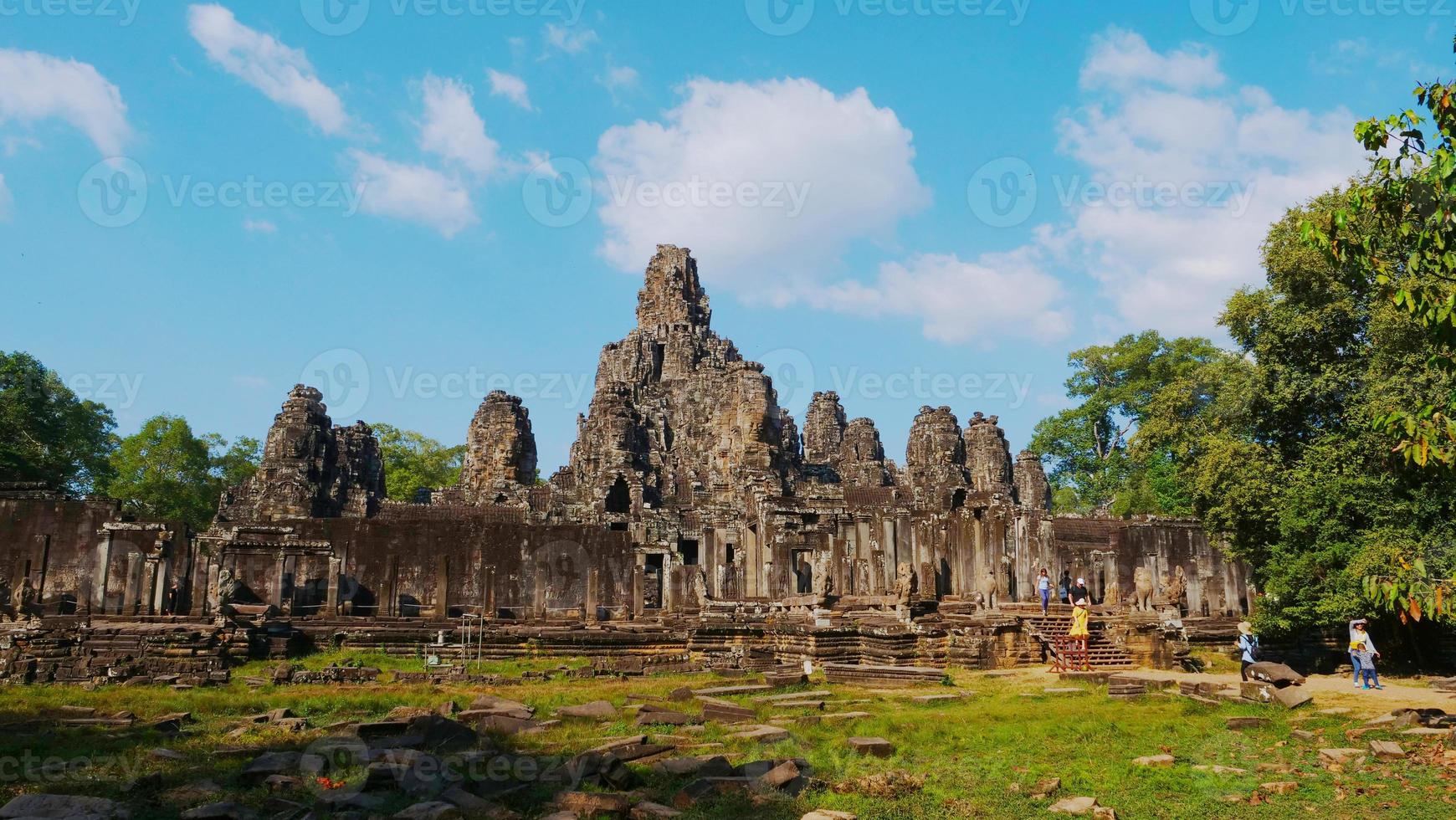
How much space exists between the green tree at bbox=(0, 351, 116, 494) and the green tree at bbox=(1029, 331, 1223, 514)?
48.1 m

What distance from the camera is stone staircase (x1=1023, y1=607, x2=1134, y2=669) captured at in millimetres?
20297

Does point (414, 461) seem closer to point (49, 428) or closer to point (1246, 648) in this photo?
point (49, 428)

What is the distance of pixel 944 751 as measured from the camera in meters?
10.6

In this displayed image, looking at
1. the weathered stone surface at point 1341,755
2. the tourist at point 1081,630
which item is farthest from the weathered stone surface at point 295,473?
the weathered stone surface at point 1341,755

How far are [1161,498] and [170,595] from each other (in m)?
36.4

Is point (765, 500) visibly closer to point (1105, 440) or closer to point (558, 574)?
point (558, 574)

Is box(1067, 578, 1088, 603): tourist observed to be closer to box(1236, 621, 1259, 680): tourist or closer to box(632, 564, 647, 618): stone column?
box(1236, 621, 1259, 680): tourist

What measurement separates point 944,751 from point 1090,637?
11.7 m

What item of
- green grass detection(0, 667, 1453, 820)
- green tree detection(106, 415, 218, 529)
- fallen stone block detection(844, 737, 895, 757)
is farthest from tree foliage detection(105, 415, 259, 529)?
fallen stone block detection(844, 737, 895, 757)

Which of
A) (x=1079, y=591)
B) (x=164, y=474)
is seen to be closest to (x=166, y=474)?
(x=164, y=474)

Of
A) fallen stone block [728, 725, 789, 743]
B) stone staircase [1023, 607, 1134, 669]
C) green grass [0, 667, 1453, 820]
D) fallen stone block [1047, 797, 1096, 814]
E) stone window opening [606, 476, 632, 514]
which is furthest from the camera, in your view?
stone window opening [606, 476, 632, 514]

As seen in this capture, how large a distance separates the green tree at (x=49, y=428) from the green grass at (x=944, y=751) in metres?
36.3

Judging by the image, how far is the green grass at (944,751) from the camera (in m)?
8.27

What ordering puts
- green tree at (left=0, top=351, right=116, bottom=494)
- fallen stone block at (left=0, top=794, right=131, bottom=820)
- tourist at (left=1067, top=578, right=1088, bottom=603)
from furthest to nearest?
green tree at (left=0, top=351, right=116, bottom=494) → tourist at (left=1067, top=578, right=1088, bottom=603) → fallen stone block at (left=0, top=794, right=131, bottom=820)
